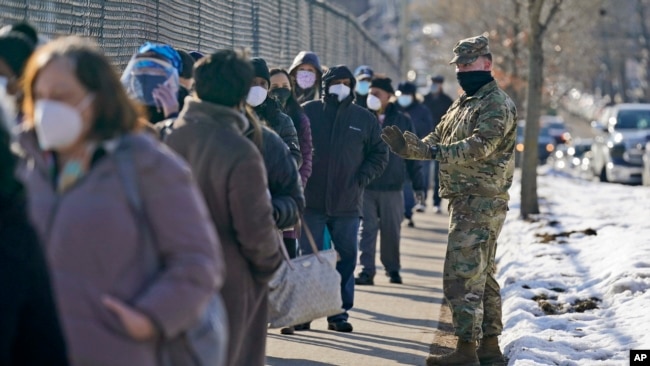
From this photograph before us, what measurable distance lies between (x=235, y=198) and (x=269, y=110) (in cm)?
358

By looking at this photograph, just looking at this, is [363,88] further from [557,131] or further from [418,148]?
[557,131]

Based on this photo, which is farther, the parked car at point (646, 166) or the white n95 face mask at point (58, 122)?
the parked car at point (646, 166)

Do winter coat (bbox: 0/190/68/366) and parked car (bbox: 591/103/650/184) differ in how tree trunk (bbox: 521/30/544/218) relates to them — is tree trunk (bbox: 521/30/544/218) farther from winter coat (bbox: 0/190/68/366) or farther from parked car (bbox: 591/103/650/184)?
winter coat (bbox: 0/190/68/366)

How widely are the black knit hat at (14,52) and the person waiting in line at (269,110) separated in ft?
11.6

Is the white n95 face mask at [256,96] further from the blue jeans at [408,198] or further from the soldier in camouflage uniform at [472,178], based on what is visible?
the blue jeans at [408,198]

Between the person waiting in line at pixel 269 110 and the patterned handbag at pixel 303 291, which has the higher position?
the person waiting in line at pixel 269 110

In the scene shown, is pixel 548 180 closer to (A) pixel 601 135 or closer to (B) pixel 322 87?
(A) pixel 601 135

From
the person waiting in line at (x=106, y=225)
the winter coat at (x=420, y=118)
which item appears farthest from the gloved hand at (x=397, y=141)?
the winter coat at (x=420, y=118)

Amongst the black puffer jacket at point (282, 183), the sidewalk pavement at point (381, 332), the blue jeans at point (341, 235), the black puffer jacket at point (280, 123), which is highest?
the black puffer jacket at point (280, 123)

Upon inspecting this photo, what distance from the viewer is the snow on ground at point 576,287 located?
806 cm

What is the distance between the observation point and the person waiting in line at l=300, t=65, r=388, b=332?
32.3 feet

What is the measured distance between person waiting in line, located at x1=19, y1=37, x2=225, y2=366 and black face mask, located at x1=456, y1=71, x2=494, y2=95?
4.37 meters

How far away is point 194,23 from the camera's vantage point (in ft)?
33.8

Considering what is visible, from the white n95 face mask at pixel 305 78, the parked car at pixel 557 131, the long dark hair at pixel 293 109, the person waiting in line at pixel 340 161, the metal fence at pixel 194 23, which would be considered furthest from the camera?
the parked car at pixel 557 131
